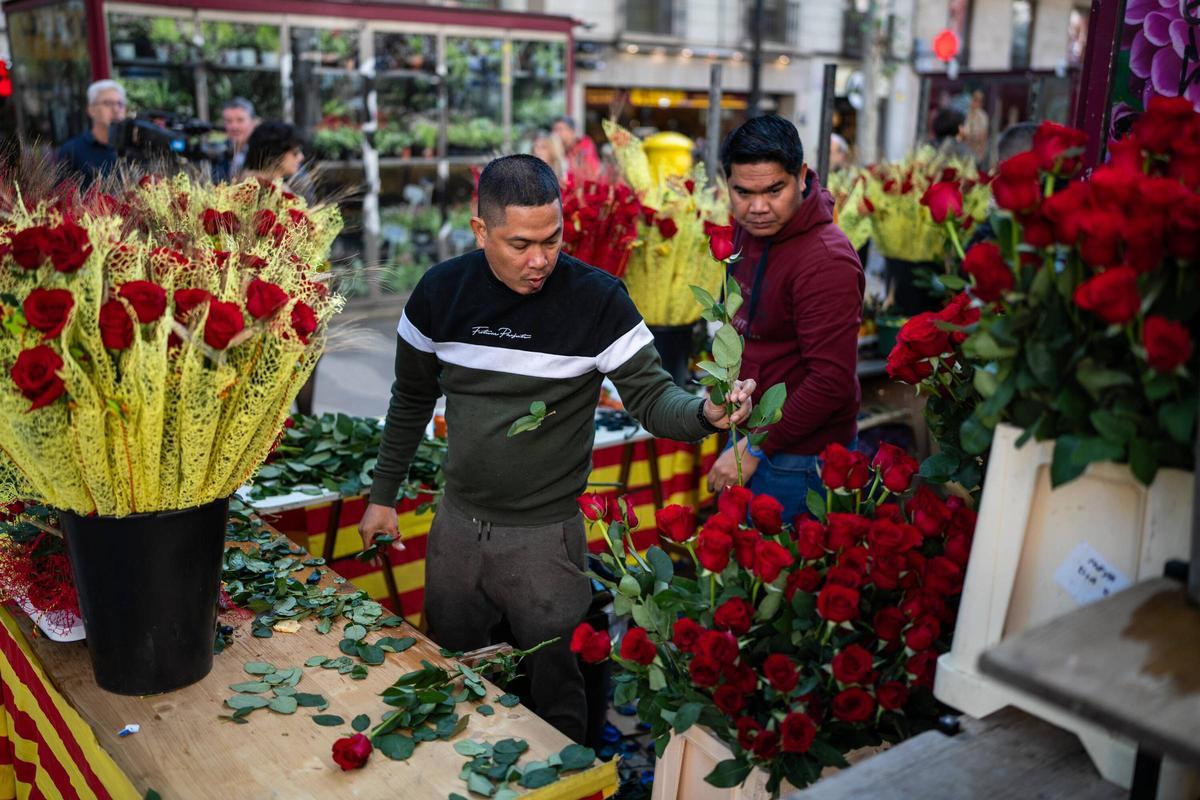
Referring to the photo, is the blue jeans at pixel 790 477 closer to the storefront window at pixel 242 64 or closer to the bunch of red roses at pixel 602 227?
the bunch of red roses at pixel 602 227

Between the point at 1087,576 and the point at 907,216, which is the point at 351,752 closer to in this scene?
the point at 1087,576

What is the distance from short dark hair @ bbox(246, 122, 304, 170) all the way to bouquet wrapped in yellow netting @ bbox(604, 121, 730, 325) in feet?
5.47

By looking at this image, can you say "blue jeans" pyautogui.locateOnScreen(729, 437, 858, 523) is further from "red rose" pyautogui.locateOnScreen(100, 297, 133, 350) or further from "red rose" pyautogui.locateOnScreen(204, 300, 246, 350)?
"red rose" pyautogui.locateOnScreen(100, 297, 133, 350)

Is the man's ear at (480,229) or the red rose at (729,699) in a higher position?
the man's ear at (480,229)

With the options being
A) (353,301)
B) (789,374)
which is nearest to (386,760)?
(789,374)

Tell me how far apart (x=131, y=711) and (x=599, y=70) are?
1576 cm

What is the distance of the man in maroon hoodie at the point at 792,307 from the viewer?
2.48 metres

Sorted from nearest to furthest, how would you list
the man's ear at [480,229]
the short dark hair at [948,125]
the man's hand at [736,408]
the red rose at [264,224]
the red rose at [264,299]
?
the red rose at [264,299] < the man's hand at [736,408] < the man's ear at [480,229] < the red rose at [264,224] < the short dark hair at [948,125]

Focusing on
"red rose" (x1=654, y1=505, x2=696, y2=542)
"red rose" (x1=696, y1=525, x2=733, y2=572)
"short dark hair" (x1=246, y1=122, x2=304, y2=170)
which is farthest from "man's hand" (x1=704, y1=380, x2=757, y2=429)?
"short dark hair" (x1=246, y1=122, x2=304, y2=170)

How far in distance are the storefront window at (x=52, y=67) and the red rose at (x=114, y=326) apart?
22.8ft

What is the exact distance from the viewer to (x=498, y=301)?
2.13 m

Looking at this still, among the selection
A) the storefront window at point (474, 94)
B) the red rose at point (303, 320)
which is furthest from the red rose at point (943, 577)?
the storefront window at point (474, 94)

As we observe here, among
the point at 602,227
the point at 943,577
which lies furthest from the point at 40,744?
the point at 602,227

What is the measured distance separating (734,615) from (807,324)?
1.27 metres
